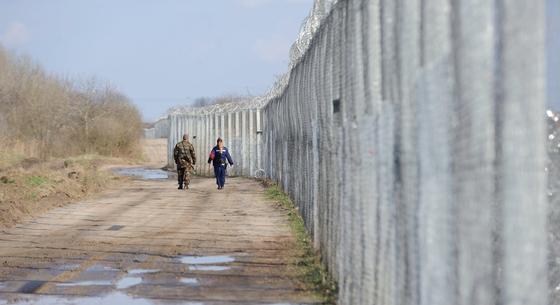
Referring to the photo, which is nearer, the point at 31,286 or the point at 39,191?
the point at 31,286

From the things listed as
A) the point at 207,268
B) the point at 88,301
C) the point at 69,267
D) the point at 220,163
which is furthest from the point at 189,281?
the point at 220,163

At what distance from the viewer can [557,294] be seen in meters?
4.26

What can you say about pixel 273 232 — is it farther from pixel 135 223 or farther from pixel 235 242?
pixel 135 223

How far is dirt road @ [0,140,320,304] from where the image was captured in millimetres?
7383

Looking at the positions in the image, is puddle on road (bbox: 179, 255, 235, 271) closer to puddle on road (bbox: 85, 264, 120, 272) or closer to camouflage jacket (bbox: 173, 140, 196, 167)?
puddle on road (bbox: 85, 264, 120, 272)

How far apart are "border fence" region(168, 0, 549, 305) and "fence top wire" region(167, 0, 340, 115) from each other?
1.93m

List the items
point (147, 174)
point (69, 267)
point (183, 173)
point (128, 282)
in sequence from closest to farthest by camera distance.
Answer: point (128, 282)
point (69, 267)
point (183, 173)
point (147, 174)

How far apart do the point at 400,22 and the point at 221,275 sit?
15.0 ft

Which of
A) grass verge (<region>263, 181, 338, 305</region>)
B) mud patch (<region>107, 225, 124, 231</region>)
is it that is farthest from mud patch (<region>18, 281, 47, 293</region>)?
mud patch (<region>107, 225, 124, 231</region>)

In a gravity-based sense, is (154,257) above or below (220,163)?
below

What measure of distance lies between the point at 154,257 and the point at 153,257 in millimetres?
14

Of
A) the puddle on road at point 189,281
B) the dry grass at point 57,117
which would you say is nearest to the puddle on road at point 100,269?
the puddle on road at point 189,281

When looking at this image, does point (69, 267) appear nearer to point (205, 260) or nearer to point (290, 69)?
point (205, 260)

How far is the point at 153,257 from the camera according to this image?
31.4ft
